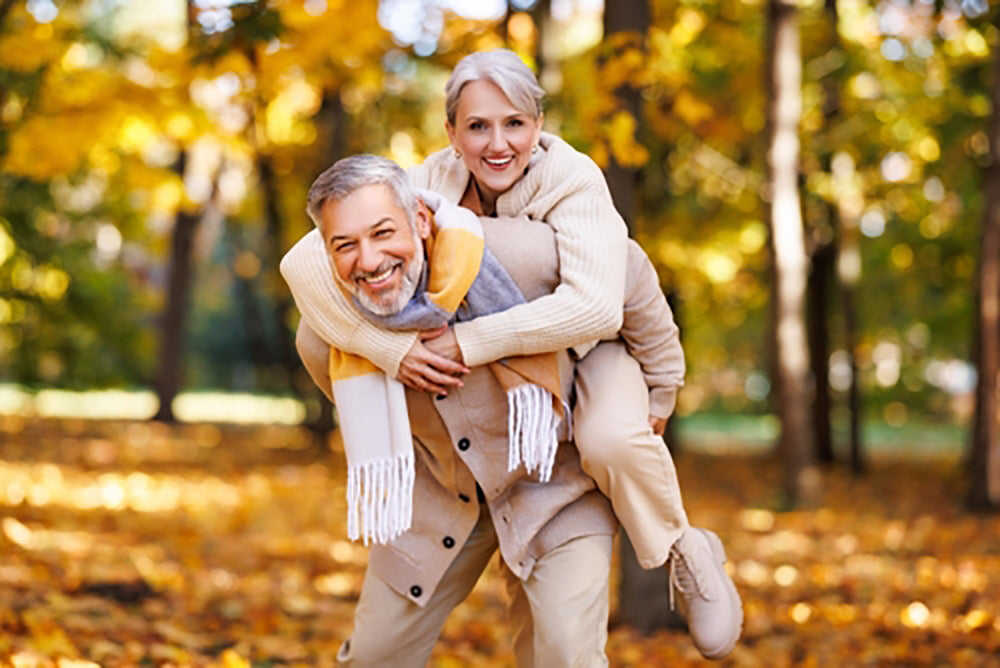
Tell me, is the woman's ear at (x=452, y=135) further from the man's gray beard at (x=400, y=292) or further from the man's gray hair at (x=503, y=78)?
the man's gray beard at (x=400, y=292)

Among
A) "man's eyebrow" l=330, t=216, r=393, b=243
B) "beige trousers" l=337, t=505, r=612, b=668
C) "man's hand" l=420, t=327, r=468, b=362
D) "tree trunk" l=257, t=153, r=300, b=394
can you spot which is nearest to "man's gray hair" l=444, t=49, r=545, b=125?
"man's eyebrow" l=330, t=216, r=393, b=243

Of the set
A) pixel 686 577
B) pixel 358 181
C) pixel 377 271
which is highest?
pixel 358 181

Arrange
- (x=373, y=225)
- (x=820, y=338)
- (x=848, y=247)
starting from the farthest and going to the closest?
(x=820, y=338) → (x=848, y=247) → (x=373, y=225)

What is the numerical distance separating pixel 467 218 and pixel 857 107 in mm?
12708

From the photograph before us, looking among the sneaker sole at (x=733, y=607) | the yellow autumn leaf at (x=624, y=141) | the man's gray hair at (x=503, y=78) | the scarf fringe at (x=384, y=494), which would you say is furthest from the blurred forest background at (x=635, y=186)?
the man's gray hair at (x=503, y=78)

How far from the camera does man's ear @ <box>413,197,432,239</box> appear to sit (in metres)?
2.84

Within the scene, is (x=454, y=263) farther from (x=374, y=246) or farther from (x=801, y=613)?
(x=801, y=613)

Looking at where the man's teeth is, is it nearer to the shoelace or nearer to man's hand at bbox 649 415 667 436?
man's hand at bbox 649 415 667 436

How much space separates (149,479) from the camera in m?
12.1

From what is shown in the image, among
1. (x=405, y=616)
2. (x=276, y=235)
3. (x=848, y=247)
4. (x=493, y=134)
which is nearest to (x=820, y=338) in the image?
(x=848, y=247)

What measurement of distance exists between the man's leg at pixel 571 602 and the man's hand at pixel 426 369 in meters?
0.56

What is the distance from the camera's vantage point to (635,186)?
34.4 feet

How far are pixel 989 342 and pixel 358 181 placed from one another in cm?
983

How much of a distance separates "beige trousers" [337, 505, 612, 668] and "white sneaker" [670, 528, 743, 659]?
0.86 ft
